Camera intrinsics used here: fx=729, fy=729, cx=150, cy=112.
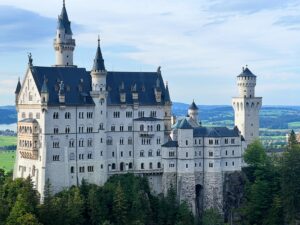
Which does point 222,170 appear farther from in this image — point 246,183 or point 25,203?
point 25,203

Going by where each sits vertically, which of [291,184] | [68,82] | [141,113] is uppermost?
[68,82]

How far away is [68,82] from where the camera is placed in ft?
388

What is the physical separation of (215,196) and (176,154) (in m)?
9.88

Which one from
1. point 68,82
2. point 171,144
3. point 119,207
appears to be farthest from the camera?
point 171,144

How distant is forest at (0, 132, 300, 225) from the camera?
106438 millimetres

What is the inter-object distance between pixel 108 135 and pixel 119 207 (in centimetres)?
1427

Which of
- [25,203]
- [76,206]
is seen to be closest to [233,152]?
[76,206]

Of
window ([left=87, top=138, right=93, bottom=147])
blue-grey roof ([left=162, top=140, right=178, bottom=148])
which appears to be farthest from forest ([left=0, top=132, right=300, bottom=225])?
blue-grey roof ([left=162, top=140, right=178, bottom=148])

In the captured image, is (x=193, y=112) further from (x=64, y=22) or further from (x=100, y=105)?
(x=64, y=22)

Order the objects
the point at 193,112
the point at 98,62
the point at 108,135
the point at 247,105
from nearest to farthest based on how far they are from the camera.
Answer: the point at 98,62
the point at 108,135
the point at 193,112
the point at 247,105

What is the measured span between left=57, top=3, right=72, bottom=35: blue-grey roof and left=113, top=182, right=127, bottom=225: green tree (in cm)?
3119

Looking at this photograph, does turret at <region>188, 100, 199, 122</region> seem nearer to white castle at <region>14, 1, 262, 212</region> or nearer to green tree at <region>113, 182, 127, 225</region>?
white castle at <region>14, 1, 262, 212</region>

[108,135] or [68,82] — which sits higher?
[68,82]

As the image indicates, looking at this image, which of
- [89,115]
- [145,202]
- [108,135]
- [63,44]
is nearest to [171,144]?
[108,135]
